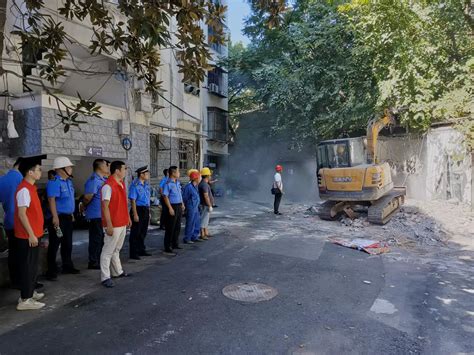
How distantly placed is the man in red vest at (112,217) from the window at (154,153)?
7.59 m

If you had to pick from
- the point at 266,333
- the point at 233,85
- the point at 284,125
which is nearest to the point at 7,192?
the point at 266,333

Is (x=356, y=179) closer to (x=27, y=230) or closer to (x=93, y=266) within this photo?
(x=93, y=266)

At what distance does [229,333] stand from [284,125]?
668 inches

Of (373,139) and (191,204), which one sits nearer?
(191,204)

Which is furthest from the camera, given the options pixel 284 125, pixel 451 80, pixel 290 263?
pixel 284 125

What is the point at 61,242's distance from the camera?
603 centimetres

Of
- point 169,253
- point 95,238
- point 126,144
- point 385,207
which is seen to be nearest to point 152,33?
point 95,238

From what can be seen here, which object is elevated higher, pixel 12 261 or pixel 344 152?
pixel 344 152

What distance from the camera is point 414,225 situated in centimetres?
1085

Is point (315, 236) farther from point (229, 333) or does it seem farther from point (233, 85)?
point (233, 85)

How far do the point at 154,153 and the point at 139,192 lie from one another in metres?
6.48

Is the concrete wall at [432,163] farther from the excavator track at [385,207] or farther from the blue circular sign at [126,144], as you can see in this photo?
the blue circular sign at [126,144]

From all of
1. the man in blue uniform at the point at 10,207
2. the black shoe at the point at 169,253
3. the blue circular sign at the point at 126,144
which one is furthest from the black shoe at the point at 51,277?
the blue circular sign at the point at 126,144

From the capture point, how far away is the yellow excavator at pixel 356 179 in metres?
11.3
